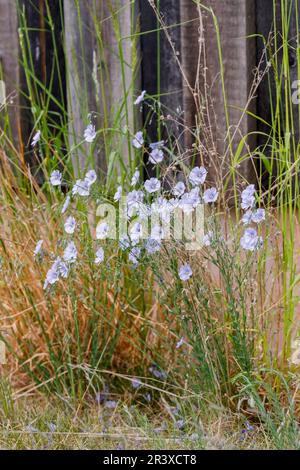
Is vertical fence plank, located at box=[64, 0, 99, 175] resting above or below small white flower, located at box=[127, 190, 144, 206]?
above

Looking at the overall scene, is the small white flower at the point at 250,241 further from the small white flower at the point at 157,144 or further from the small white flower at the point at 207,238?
the small white flower at the point at 157,144

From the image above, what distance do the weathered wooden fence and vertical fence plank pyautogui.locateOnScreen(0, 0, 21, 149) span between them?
5cm

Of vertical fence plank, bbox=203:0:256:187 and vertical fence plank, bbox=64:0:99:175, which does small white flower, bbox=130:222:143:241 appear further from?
vertical fence plank, bbox=64:0:99:175

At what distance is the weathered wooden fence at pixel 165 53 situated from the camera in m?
3.23

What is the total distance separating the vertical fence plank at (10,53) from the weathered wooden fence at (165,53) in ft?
0.16

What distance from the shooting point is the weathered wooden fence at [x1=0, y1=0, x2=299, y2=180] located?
323cm

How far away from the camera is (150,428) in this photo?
8.78 feet

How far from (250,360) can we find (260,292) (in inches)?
9.1

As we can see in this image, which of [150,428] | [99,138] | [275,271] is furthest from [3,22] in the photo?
[150,428]

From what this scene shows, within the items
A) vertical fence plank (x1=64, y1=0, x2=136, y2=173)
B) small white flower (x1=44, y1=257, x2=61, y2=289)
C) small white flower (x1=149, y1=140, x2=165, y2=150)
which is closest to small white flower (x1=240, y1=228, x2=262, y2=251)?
small white flower (x1=149, y1=140, x2=165, y2=150)

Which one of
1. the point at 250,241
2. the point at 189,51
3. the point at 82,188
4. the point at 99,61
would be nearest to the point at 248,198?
the point at 250,241

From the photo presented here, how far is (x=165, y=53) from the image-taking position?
345 centimetres

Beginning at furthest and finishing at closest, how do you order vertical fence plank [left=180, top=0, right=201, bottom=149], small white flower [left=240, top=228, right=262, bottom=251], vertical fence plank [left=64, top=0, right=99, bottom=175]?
vertical fence plank [left=64, top=0, right=99, bottom=175] → vertical fence plank [left=180, top=0, right=201, bottom=149] → small white flower [left=240, top=228, right=262, bottom=251]

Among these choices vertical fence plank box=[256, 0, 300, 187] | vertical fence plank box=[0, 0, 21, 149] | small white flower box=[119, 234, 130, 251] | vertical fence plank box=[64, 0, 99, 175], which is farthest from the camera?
vertical fence plank box=[0, 0, 21, 149]
